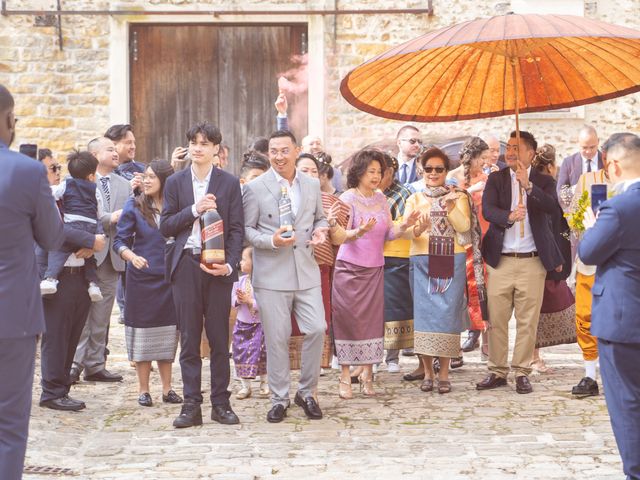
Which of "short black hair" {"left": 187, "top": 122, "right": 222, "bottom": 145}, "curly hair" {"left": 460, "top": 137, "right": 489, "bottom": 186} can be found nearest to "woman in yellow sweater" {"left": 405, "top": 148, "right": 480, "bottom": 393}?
"curly hair" {"left": 460, "top": 137, "right": 489, "bottom": 186}

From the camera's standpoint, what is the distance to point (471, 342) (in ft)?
34.5

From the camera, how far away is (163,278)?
8031mm

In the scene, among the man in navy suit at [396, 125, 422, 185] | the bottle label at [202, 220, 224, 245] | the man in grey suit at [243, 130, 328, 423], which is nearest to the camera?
the bottle label at [202, 220, 224, 245]

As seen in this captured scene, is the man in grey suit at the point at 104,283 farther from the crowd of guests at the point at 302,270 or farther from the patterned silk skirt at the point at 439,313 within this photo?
the patterned silk skirt at the point at 439,313

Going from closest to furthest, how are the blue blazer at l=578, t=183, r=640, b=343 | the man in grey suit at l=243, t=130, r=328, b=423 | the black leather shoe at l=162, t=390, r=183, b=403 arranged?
1. the blue blazer at l=578, t=183, r=640, b=343
2. the man in grey suit at l=243, t=130, r=328, b=423
3. the black leather shoe at l=162, t=390, r=183, b=403

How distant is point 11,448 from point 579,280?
4.82 metres

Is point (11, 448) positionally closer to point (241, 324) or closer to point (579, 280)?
point (241, 324)

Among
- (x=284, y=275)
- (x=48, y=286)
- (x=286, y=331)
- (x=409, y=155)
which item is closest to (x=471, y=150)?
(x=409, y=155)

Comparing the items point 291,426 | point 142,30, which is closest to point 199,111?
point 142,30

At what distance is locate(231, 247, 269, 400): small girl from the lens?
329 inches

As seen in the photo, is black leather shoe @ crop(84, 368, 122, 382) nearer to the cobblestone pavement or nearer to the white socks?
the cobblestone pavement

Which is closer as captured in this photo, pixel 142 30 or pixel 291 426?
pixel 291 426

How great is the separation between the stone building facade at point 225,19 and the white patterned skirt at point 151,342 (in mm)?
7235

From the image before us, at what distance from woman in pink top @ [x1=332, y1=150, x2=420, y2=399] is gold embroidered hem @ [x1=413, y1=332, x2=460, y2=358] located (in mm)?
326
